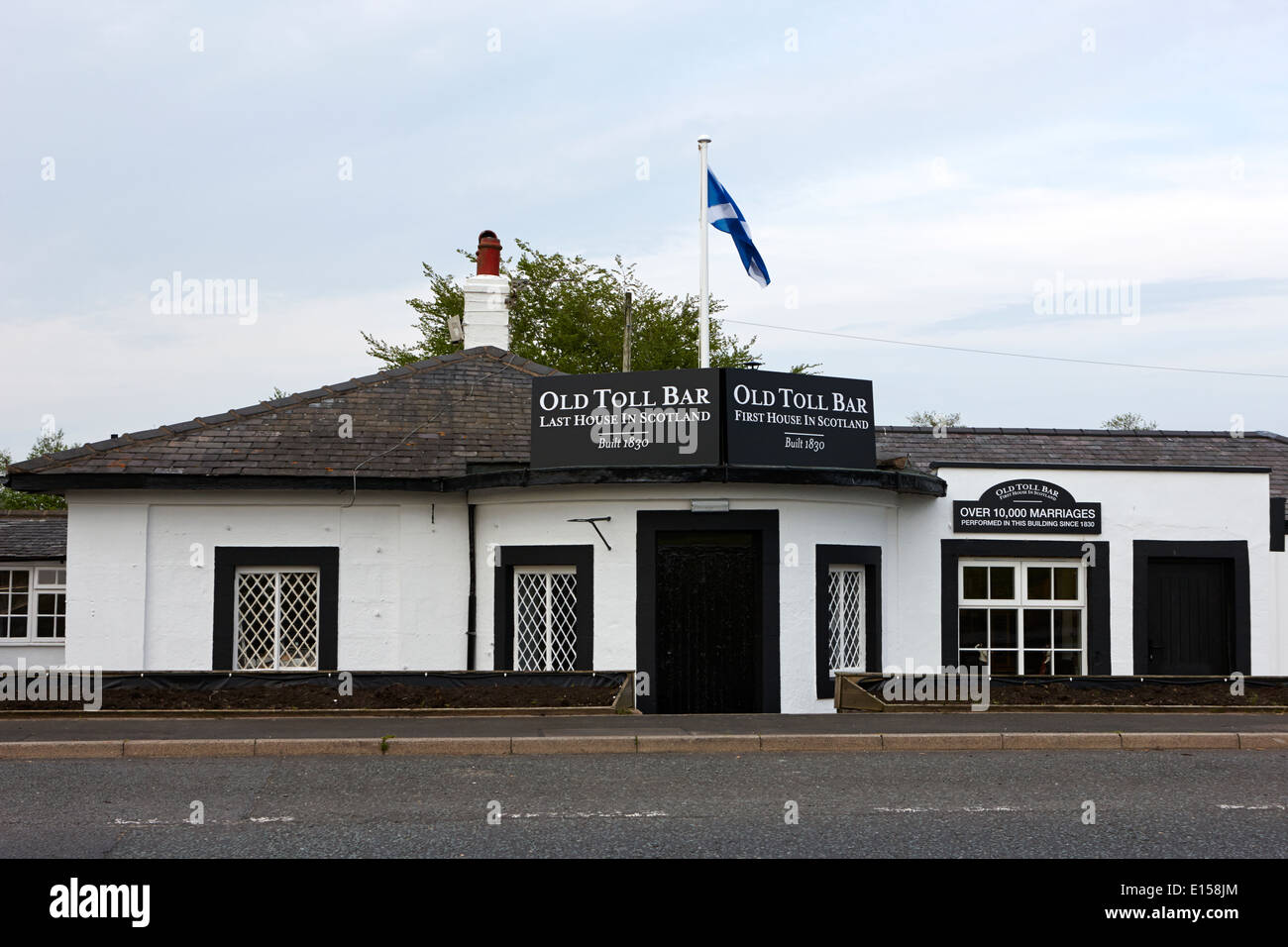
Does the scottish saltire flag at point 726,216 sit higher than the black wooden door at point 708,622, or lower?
higher

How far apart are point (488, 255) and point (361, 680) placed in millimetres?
10555

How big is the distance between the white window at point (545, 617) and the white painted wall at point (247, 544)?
0.91 meters

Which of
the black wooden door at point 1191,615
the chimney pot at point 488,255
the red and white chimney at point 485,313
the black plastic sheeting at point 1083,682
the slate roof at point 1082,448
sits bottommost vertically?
the black plastic sheeting at point 1083,682

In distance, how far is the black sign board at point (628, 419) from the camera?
15.8m

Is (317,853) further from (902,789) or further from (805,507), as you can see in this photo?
(805,507)

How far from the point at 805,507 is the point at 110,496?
8.93 metres

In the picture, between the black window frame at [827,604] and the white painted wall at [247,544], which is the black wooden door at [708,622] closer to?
the black window frame at [827,604]

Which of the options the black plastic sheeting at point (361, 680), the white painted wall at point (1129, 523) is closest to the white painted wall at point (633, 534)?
the black plastic sheeting at point (361, 680)

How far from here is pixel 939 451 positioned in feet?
63.9

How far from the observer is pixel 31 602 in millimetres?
30406

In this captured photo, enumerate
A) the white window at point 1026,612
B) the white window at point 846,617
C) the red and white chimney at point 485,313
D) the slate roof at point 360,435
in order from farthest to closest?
the red and white chimney at point 485,313 → the white window at point 1026,612 → the slate roof at point 360,435 → the white window at point 846,617

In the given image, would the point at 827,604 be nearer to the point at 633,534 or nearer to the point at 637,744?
the point at 633,534

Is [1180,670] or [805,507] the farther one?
[1180,670]
